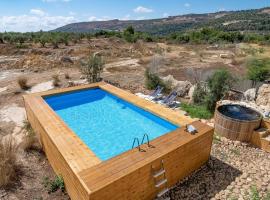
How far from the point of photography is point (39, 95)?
737cm

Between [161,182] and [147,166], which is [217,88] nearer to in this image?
[161,182]

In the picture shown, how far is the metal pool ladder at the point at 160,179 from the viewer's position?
3.91m

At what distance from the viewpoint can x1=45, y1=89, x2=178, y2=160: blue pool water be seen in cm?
581

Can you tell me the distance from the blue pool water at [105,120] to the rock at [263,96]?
12.7 feet

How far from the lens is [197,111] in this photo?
7.48m

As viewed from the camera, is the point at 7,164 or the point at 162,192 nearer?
the point at 162,192

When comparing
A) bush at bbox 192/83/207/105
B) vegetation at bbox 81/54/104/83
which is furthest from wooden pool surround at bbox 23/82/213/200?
vegetation at bbox 81/54/104/83

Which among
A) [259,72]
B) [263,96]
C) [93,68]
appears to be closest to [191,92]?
[263,96]

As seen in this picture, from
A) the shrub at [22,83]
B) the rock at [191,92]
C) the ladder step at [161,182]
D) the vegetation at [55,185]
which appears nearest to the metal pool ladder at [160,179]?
the ladder step at [161,182]

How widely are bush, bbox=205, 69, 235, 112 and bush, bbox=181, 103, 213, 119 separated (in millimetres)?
273

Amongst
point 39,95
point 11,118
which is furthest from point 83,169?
point 11,118

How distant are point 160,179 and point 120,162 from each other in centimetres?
81

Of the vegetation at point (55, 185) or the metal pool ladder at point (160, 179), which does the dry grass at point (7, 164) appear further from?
the metal pool ladder at point (160, 179)

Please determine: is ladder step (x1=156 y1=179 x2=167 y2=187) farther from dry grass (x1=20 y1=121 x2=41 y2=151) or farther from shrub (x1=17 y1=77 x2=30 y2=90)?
shrub (x1=17 y1=77 x2=30 y2=90)
